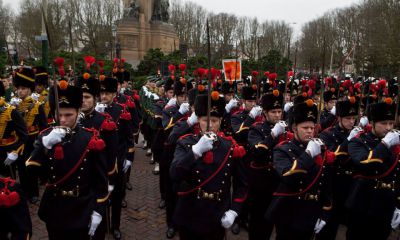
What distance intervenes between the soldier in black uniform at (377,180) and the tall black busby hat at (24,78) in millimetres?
6472

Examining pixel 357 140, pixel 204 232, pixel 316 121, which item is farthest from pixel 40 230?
pixel 357 140

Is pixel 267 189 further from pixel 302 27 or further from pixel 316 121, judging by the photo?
pixel 302 27

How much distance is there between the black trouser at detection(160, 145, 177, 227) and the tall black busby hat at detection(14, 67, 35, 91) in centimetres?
339

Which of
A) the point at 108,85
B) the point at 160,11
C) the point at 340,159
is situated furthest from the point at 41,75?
the point at 160,11

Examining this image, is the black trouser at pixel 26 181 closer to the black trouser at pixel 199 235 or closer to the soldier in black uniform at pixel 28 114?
the soldier in black uniform at pixel 28 114

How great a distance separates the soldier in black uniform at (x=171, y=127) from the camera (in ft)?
20.9

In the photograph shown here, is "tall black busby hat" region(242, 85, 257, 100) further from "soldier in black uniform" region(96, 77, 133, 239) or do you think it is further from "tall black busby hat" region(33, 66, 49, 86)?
"tall black busby hat" region(33, 66, 49, 86)

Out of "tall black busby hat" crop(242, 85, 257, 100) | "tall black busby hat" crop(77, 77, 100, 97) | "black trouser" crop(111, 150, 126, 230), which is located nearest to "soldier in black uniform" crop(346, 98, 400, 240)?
"tall black busby hat" crop(242, 85, 257, 100)

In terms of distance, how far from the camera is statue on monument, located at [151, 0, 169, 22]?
3450 cm

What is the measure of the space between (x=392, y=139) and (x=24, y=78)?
23.2 ft

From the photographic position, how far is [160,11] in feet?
114

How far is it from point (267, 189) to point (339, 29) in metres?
53.2

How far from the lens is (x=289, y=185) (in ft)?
13.6

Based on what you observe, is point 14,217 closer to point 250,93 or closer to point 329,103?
point 250,93
